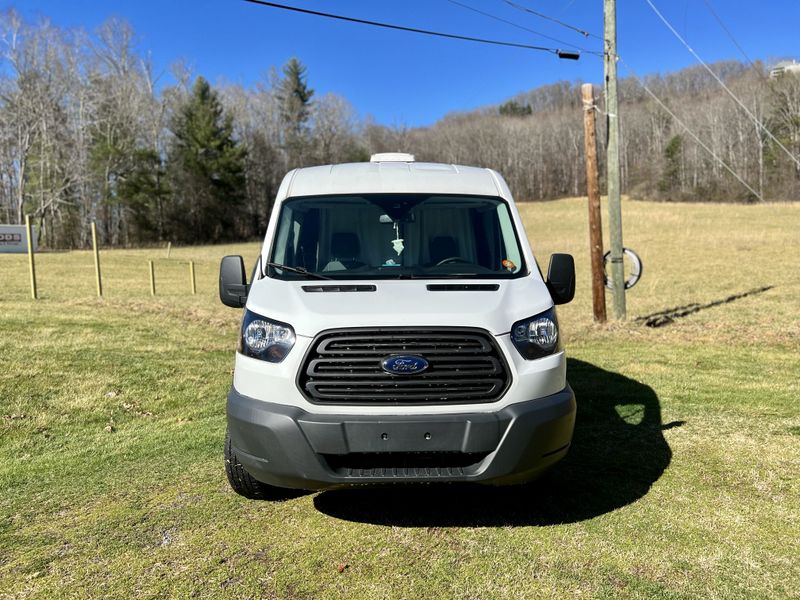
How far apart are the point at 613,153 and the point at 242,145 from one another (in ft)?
186

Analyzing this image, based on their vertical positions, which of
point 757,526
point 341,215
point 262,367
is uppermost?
point 341,215

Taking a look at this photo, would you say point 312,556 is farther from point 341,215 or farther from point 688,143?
point 688,143

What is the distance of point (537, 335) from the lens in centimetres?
351

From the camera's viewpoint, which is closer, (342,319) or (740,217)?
(342,319)

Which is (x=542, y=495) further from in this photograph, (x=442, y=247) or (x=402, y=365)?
(x=442, y=247)

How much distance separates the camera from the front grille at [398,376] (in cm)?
326

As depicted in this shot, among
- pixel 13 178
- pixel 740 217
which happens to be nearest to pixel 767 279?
pixel 740 217

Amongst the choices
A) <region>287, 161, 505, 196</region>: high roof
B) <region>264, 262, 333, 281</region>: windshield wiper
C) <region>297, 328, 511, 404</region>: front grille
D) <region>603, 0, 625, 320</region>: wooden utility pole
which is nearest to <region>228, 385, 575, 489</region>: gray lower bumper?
<region>297, 328, 511, 404</region>: front grille

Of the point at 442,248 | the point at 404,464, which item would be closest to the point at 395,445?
the point at 404,464

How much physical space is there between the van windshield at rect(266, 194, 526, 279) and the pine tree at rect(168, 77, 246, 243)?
58.5 meters

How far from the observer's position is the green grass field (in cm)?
315

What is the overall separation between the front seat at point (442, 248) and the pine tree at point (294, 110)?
70818 mm

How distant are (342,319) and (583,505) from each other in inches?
80.1

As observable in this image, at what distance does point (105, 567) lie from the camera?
326cm
